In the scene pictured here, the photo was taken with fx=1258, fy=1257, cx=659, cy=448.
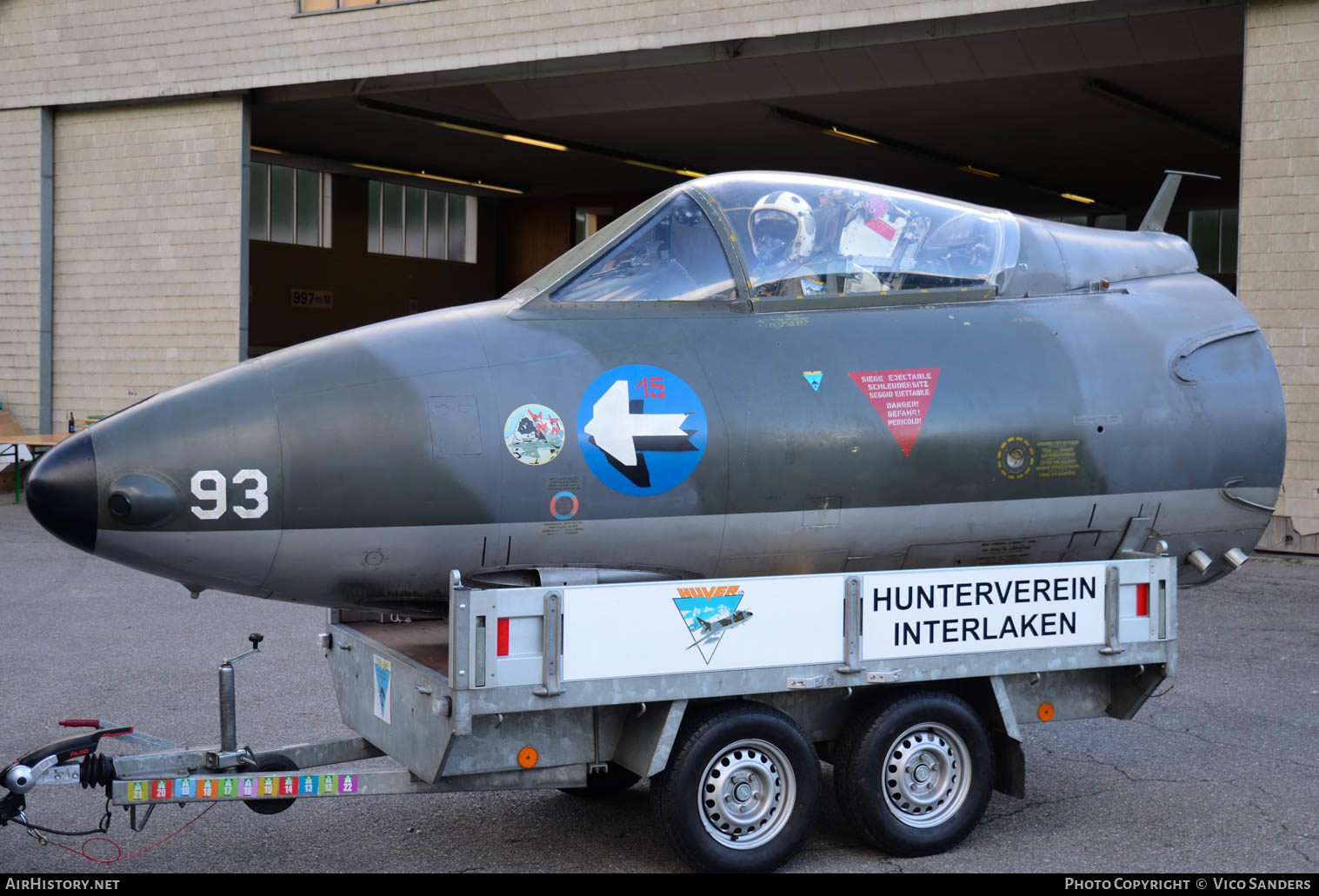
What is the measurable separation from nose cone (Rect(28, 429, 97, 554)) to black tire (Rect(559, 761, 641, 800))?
2483 mm

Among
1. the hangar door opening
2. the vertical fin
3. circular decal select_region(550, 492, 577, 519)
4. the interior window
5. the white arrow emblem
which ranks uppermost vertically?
the hangar door opening

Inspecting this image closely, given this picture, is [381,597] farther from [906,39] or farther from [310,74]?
[310,74]

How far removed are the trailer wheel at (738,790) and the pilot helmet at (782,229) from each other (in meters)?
1.95

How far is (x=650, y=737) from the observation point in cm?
470

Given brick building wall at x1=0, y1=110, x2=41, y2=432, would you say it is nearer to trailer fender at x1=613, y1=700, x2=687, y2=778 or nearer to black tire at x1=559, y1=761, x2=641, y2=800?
black tire at x1=559, y1=761, x2=641, y2=800

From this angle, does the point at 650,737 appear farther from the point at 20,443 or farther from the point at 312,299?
the point at 312,299

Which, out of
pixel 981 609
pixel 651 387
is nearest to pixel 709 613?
pixel 651 387

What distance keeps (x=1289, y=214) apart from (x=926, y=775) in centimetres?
1021

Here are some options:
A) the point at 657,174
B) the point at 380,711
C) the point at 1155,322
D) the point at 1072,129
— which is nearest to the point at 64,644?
the point at 380,711

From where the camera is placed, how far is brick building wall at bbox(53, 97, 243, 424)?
19.7m

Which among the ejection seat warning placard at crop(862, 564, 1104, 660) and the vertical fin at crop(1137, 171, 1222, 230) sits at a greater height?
the vertical fin at crop(1137, 171, 1222, 230)

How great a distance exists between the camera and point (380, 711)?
16.3ft

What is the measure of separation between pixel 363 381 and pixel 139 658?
15.9 ft

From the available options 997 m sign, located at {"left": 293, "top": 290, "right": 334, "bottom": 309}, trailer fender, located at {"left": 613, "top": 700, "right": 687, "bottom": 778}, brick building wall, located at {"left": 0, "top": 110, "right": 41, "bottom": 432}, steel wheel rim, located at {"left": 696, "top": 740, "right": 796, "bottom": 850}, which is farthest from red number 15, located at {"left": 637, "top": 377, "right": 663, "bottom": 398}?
997 m sign, located at {"left": 293, "top": 290, "right": 334, "bottom": 309}
